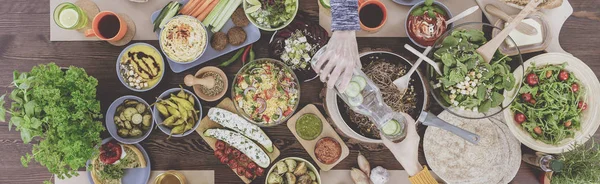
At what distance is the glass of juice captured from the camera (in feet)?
6.58

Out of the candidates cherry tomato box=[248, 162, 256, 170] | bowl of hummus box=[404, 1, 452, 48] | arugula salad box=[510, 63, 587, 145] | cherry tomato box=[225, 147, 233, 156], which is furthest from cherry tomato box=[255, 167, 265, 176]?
arugula salad box=[510, 63, 587, 145]

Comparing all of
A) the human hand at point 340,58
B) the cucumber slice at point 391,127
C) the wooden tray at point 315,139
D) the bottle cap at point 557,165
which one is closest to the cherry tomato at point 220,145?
the wooden tray at point 315,139

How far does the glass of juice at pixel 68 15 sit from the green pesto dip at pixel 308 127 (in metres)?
1.12

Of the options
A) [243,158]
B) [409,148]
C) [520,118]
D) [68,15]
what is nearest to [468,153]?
[520,118]

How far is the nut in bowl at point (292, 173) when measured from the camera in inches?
79.8

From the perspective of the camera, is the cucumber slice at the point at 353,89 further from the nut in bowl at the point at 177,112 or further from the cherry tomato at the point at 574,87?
the cherry tomato at the point at 574,87

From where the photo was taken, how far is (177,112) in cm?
201

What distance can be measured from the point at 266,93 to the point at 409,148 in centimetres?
70

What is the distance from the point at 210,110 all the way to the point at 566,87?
5.44ft

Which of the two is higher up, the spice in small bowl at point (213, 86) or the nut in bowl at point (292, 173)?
the spice in small bowl at point (213, 86)

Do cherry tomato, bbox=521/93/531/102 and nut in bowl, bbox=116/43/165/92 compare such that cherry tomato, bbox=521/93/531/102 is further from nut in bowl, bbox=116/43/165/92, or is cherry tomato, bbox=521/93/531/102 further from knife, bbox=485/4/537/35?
nut in bowl, bbox=116/43/165/92

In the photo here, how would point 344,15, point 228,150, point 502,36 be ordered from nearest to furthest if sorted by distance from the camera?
point 344,15 → point 502,36 → point 228,150

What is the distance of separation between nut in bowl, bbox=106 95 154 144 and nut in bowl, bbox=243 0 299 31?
654 mm

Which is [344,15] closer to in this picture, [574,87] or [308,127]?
[308,127]
